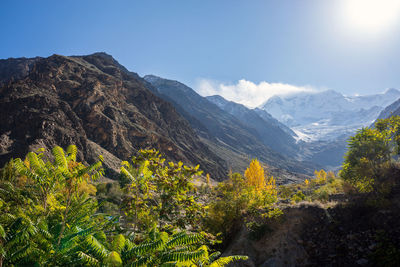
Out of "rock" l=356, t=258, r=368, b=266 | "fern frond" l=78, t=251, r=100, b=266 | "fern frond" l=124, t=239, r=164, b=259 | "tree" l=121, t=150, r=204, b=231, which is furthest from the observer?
Result: "rock" l=356, t=258, r=368, b=266

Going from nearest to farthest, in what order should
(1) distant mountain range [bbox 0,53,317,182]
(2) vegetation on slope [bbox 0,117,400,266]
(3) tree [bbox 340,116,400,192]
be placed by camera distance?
(2) vegetation on slope [bbox 0,117,400,266] < (3) tree [bbox 340,116,400,192] < (1) distant mountain range [bbox 0,53,317,182]

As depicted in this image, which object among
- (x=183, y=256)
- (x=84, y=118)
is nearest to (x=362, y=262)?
(x=183, y=256)

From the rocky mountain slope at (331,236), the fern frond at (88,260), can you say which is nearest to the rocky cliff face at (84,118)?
the rocky mountain slope at (331,236)

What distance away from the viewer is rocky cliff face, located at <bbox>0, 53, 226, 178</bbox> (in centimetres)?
7025

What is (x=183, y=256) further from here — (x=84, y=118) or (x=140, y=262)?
(x=84, y=118)

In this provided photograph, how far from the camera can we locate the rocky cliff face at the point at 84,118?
70250mm

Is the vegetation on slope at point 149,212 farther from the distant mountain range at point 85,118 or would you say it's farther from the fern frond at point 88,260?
the distant mountain range at point 85,118

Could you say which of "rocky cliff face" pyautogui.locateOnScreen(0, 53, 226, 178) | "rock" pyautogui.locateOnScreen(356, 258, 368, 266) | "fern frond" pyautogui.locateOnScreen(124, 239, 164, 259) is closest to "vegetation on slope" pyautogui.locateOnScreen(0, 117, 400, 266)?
"fern frond" pyautogui.locateOnScreen(124, 239, 164, 259)

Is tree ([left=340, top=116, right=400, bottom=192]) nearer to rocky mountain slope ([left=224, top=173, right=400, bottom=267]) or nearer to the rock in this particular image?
rocky mountain slope ([left=224, top=173, right=400, bottom=267])

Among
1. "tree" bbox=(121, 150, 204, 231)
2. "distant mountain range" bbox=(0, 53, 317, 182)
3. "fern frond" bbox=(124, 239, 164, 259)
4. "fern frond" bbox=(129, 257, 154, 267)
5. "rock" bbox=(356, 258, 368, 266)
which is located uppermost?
"distant mountain range" bbox=(0, 53, 317, 182)

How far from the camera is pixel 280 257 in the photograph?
33.4ft

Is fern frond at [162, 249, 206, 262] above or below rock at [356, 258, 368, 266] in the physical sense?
above

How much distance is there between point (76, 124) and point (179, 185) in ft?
294

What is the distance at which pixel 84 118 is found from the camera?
89.6 meters
